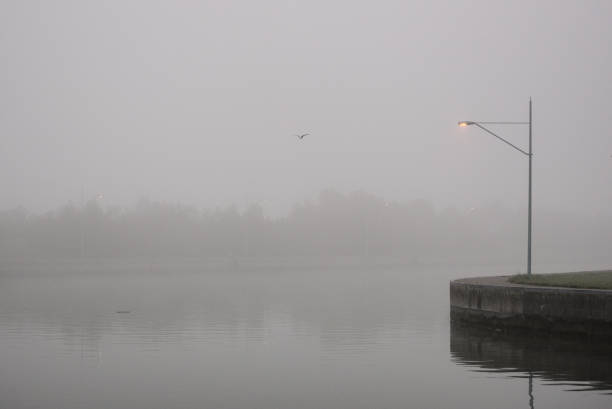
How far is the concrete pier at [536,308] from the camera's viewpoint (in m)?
26.4

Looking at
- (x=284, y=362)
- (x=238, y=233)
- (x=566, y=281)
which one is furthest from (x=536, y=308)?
(x=238, y=233)

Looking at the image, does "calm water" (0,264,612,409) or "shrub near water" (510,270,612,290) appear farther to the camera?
"shrub near water" (510,270,612,290)

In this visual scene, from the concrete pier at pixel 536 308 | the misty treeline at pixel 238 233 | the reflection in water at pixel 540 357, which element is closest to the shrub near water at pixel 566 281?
the concrete pier at pixel 536 308

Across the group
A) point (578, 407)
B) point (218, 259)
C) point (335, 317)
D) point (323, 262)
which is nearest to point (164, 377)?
point (578, 407)

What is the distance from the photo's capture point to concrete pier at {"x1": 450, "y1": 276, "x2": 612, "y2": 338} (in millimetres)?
26406

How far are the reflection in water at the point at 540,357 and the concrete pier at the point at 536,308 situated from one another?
434 mm

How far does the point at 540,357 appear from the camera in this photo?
79.4ft

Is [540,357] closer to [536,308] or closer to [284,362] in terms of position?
[536,308]

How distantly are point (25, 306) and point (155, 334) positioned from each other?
1876cm

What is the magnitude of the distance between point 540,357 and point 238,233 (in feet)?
457

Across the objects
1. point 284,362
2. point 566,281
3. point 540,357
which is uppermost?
point 566,281

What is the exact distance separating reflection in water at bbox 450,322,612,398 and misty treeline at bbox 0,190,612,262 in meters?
113

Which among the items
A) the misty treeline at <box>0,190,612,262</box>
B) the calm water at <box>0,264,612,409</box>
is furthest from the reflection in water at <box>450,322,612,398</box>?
the misty treeline at <box>0,190,612,262</box>

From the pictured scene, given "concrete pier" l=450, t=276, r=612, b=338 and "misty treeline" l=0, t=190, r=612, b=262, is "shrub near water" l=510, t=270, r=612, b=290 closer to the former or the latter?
"concrete pier" l=450, t=276, r=612, b=338
